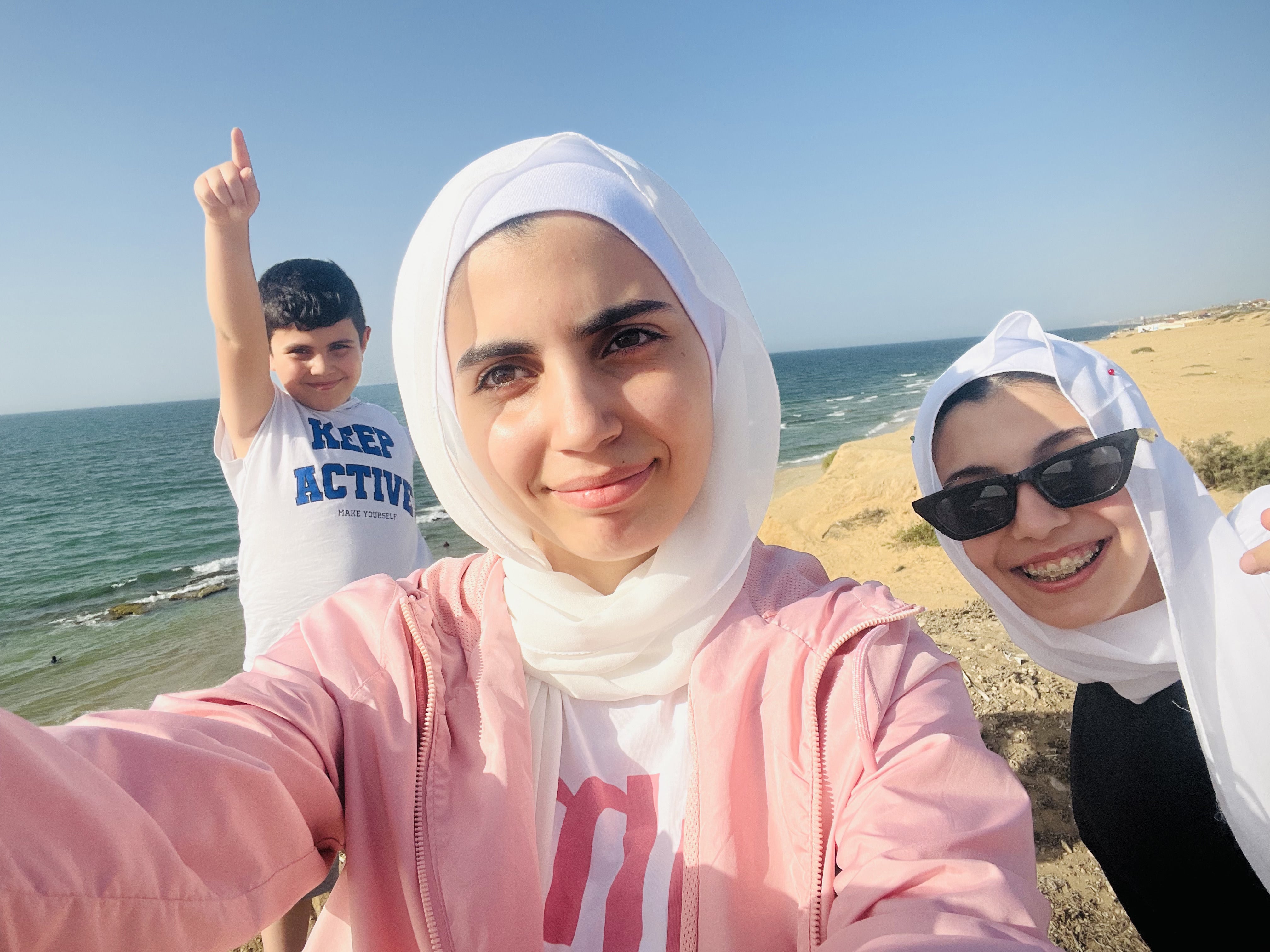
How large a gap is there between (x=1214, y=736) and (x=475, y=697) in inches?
75.8

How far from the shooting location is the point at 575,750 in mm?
1293

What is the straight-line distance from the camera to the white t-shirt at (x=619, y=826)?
1.10m

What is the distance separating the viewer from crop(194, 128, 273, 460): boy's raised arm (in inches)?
93.3

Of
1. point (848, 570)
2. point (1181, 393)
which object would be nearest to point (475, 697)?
point (848, 570)

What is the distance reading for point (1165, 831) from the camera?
184 centimetres

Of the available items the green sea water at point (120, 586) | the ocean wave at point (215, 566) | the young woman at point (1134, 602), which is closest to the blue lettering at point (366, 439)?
the young woman at point (1134, 602)

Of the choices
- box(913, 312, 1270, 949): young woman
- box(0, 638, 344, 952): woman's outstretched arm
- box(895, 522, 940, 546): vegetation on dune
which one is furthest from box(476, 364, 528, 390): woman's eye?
box(895, 522, 940, 546): vegetation on dune

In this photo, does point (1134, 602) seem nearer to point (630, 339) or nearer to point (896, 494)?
point (630, 339)

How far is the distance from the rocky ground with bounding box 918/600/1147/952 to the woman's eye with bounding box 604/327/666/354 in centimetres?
214

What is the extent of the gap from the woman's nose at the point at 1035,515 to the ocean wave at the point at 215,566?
16020 mm

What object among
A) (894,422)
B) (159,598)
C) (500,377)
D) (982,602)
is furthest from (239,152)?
(894,422)

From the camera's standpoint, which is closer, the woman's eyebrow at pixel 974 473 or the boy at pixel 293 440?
the woman's eyebrow at pixel 974 473

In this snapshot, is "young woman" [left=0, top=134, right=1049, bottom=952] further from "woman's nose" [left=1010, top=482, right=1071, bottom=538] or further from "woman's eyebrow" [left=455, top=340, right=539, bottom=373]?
"woman's nose" [left=1010, top=482, right=1071, bottom=538]

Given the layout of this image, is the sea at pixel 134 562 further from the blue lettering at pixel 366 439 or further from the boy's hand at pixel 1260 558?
the boy's hand at pixel 1260 558
